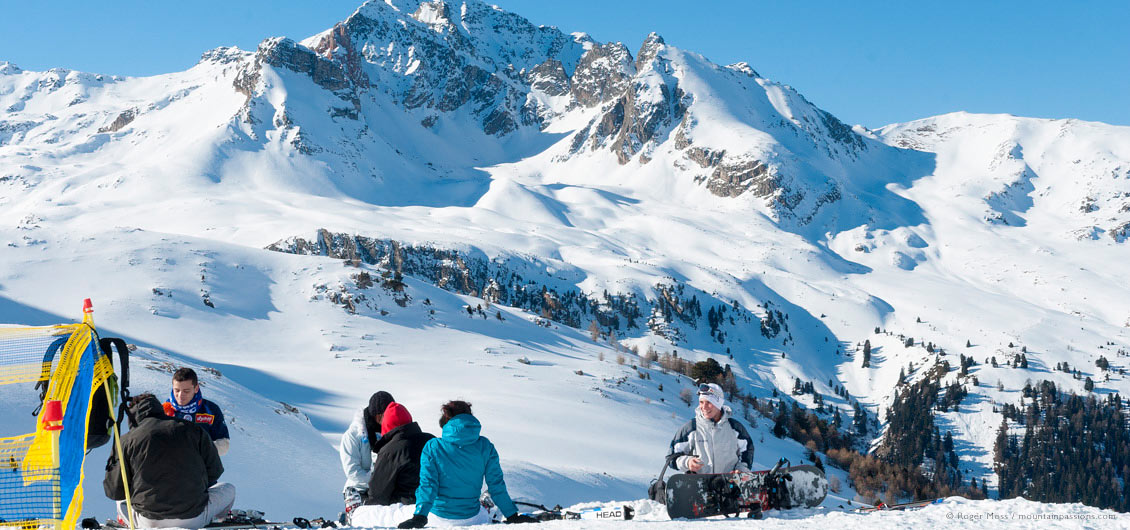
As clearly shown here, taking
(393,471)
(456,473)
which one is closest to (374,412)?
(393,471)

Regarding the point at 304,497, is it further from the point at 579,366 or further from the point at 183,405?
the point at 579,366

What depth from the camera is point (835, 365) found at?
14275 centimetres

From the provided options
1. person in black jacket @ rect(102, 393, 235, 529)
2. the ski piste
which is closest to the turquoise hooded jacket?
person in black jacket @ rect(102, 393, 235, 529)

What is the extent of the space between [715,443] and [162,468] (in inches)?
257

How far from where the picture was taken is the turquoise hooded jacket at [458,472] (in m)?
8.08

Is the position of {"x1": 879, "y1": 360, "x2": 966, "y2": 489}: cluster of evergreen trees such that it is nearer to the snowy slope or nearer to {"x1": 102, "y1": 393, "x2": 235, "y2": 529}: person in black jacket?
the snowy slope

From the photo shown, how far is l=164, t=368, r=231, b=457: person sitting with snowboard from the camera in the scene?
8922 mm

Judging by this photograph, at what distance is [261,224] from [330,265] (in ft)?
275

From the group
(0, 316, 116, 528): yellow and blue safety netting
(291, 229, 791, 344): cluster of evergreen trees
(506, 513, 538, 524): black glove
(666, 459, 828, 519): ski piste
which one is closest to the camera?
(0, 316, 116, 528): yellow and blue safety netting

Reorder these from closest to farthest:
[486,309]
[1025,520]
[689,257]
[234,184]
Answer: [1025,520] < [486,309] < [689,257] < [234,184]

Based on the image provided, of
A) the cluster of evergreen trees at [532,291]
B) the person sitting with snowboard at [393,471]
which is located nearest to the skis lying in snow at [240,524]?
the person sitting with snowboard at [393,471]

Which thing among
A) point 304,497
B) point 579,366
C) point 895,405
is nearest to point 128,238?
point 579,366

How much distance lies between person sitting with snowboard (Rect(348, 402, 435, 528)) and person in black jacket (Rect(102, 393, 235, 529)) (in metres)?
1.74

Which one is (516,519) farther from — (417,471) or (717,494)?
(717,494)
